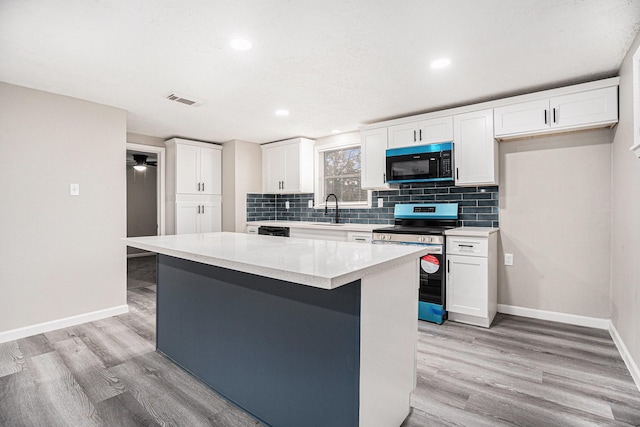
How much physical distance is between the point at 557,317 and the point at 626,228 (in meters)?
1.20

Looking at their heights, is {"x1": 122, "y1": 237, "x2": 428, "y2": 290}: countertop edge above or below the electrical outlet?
above

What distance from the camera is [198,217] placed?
5.23 metres

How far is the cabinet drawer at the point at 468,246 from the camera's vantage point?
120 inches

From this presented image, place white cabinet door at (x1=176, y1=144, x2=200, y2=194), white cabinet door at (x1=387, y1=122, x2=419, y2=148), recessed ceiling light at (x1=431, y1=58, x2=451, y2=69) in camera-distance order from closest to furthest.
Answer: recessed ceiling light at (x1=431, y1=58, x2=451, y2=69)
white cabinet door at (x1=387, y1=122, x2=419, y2=148)
white cabinet door at (x1=176, y1=144, x2=200, y2=194)

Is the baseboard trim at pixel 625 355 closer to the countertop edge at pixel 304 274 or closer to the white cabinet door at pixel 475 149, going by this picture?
the white cabinet door at pixel 475 149

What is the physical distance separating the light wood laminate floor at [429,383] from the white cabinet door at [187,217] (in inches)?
86.8

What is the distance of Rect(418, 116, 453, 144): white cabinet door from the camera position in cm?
351

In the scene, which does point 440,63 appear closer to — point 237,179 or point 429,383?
point 429,383

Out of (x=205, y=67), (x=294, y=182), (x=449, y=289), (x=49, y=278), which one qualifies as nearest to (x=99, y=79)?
(x=205, y=67)

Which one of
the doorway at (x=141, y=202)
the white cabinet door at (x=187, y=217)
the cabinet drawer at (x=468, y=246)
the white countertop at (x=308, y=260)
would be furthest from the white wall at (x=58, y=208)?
the cabinet drawer at (x=468, y=246)

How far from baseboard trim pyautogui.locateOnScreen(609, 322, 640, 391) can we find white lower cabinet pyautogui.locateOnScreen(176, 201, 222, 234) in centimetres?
509

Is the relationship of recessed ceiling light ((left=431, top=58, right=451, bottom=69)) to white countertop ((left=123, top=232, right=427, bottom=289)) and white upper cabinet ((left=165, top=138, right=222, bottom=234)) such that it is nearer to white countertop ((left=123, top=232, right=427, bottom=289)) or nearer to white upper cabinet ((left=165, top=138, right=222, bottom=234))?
white countertop ((left=123, top=232, right=427, bottom=289))

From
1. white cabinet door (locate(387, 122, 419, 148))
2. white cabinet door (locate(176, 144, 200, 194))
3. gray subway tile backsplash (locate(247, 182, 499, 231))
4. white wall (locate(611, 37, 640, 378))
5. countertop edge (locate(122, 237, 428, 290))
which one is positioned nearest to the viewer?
countertop edge (locate(122, 237, 428, 290))

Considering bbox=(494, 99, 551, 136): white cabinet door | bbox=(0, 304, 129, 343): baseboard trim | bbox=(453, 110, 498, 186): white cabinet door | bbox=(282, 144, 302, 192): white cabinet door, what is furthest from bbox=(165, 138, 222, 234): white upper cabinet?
bbox=(494, 99, 551, 136): white cabinet door
